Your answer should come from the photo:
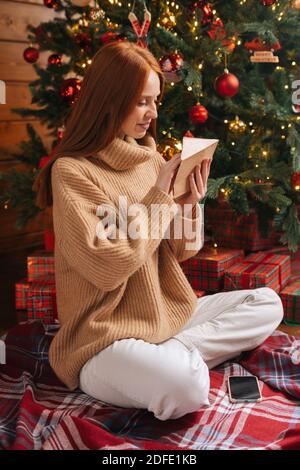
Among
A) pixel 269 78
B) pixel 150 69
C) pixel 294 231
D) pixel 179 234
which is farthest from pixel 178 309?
pixel 269 78

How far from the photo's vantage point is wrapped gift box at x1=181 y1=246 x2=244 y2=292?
2.21 m

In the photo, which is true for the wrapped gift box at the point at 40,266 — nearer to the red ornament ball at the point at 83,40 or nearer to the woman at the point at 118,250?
the woman at the point at 118,250

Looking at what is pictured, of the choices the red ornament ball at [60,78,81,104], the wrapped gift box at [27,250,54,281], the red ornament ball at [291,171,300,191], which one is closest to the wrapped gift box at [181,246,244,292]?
the red ornament ball at [291,171,300,191]

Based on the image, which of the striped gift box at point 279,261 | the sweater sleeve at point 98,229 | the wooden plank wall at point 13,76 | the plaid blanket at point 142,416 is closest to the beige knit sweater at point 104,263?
the sweater sleeve at point 98,229

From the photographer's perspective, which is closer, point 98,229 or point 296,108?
point 98,229

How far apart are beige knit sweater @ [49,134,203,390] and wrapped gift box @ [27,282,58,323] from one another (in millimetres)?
604

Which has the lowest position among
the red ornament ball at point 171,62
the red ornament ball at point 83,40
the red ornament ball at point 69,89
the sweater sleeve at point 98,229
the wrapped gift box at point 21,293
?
the wrapped gift box at point 21,293

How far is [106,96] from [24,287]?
3.29ft

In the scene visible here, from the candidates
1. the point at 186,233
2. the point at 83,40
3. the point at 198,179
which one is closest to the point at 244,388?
the point at 186,233

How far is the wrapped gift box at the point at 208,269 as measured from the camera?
2.21 m

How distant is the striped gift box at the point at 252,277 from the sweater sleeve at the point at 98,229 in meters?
0.80

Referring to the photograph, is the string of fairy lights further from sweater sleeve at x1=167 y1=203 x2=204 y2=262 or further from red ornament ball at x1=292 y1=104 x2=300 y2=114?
sweater sleeve at x1=167 y1=203 x2=204 y2=262

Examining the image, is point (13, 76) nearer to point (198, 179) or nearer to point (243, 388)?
point (198, 179)

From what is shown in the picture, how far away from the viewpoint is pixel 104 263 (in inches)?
52.1
